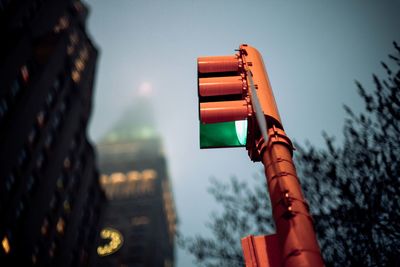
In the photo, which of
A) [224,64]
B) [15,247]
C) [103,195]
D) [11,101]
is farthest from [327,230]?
[103,195]

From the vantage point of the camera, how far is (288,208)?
2.55m

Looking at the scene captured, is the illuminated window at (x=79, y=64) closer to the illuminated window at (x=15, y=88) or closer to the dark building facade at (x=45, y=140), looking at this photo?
the dark building facade at (x=45, y=140)

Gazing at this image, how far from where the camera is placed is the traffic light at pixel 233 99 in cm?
323

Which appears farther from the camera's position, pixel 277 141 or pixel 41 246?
pixel 41 246

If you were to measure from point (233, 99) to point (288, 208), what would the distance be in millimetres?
1435

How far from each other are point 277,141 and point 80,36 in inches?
1853

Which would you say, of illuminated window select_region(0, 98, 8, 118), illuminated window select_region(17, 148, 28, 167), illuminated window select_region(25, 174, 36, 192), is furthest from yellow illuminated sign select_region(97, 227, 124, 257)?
illuminated window select_region(0, 98, 8, 118)

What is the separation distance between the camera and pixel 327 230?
13.0 m

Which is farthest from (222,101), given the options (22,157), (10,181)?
(22,157)

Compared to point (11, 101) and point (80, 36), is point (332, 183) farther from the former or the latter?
point (80, 36)

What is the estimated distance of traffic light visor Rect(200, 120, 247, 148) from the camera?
3631 mm

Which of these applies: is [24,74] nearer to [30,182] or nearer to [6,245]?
[30,182]

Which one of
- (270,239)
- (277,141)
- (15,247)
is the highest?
(15,247)

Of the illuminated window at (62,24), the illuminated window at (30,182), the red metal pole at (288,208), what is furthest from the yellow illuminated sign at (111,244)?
the red metal pole at (288,208)
